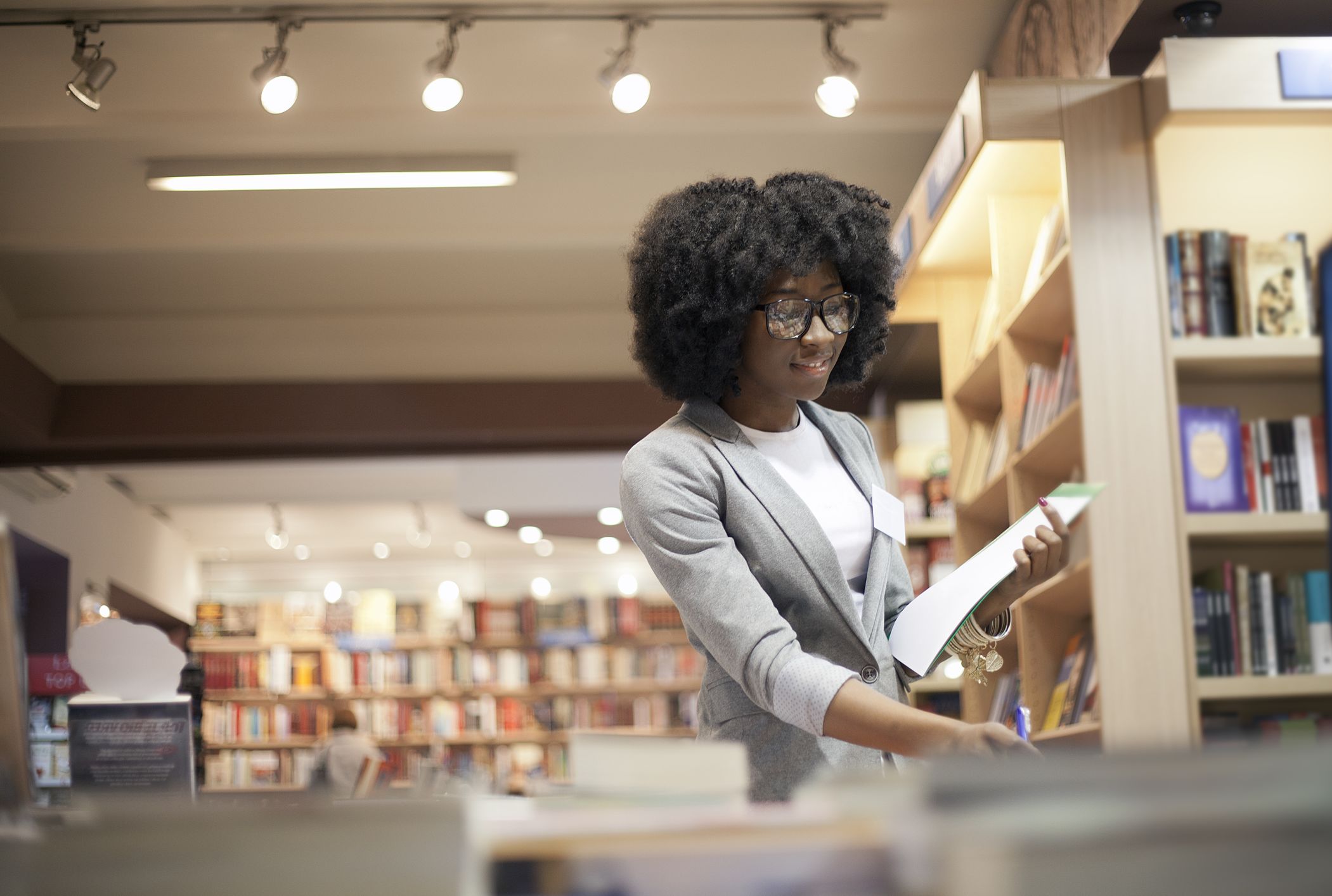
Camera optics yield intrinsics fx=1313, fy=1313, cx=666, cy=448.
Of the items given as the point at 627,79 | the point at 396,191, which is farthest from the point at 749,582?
the point at 396,191

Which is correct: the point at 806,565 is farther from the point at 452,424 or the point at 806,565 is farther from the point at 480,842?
the point at 452,424

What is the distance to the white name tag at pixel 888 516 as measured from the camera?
174 centimetres

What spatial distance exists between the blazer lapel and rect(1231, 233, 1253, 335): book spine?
158 centimetres

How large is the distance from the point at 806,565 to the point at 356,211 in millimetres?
4312

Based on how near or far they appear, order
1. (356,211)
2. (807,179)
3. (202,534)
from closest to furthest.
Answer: (807,179) < (356,211) < (202,534)

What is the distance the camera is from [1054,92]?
2.88 meters

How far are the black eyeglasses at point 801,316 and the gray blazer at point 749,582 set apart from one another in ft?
0.51

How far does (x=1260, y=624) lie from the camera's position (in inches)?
110

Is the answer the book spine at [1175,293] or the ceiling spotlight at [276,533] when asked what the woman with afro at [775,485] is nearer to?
the book spine at [1175,293]

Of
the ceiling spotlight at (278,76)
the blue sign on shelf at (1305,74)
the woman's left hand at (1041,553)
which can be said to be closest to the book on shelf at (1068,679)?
the blue sign on shelf at (1305,74)

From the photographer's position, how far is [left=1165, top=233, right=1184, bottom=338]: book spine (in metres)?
2.83

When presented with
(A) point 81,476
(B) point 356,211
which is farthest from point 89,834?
(A) point 81,476

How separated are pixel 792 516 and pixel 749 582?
0.45 feet

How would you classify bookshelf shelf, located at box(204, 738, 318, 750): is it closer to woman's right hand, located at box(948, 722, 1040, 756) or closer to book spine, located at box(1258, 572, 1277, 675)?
book spine, located at box(1258, 572, 1277, 675)
